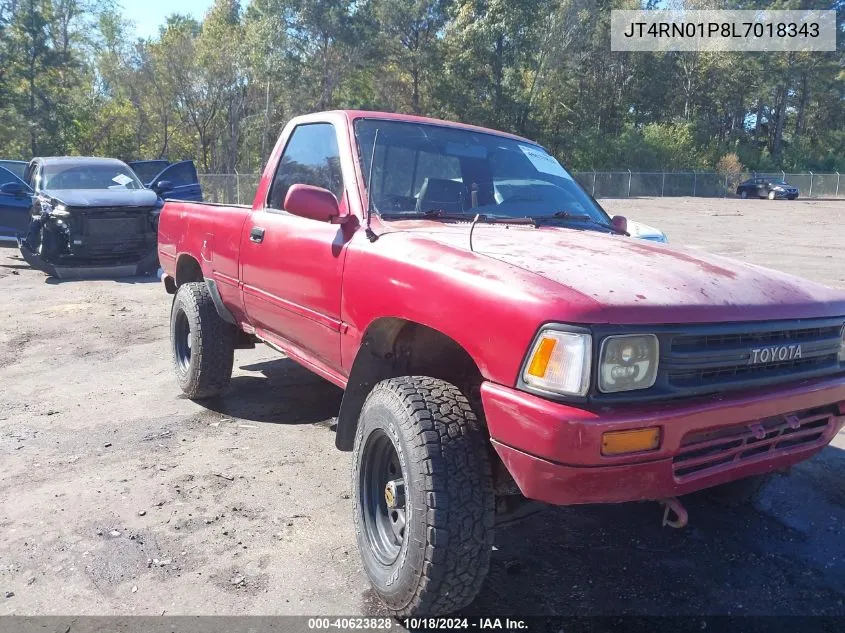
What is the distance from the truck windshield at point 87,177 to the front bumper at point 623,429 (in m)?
11.2

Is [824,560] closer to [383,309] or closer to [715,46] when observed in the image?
[383,309]

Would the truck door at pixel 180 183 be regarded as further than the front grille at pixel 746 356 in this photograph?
Yes

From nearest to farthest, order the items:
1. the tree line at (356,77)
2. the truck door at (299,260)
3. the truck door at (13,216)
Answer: the truck door at (299,260) < the truck door at (13,216) < the tree line at (356,77)

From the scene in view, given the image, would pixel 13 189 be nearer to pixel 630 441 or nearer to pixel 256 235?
pixel 256 235

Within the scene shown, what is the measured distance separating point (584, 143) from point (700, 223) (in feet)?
92.7


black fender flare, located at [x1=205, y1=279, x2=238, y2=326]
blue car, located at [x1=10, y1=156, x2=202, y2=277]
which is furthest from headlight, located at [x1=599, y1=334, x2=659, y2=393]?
blue car, located at [x1=10, y1=156, x2=202, y2=277]

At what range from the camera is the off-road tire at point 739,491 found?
3.53 metres

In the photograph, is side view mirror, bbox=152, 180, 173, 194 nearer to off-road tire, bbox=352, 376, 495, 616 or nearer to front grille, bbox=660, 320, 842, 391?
off-road tire, bbox=352, 376, 495, 616

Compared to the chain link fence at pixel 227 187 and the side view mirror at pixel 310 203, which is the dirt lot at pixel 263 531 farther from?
the chain link fence at pixel 227 187

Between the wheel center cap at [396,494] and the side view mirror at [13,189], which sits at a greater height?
the side view mirror at [13,189]

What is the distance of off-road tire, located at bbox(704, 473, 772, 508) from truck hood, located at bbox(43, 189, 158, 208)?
9663 millimetres

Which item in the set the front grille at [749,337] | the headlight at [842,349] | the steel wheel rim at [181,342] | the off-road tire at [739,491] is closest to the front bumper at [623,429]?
the front grille at [749,337]

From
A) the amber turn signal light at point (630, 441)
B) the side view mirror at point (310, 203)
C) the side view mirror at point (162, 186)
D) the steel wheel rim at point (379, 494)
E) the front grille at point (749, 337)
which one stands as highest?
the side view mirror at point (162, 186)

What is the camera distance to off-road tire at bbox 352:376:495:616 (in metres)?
2.35
